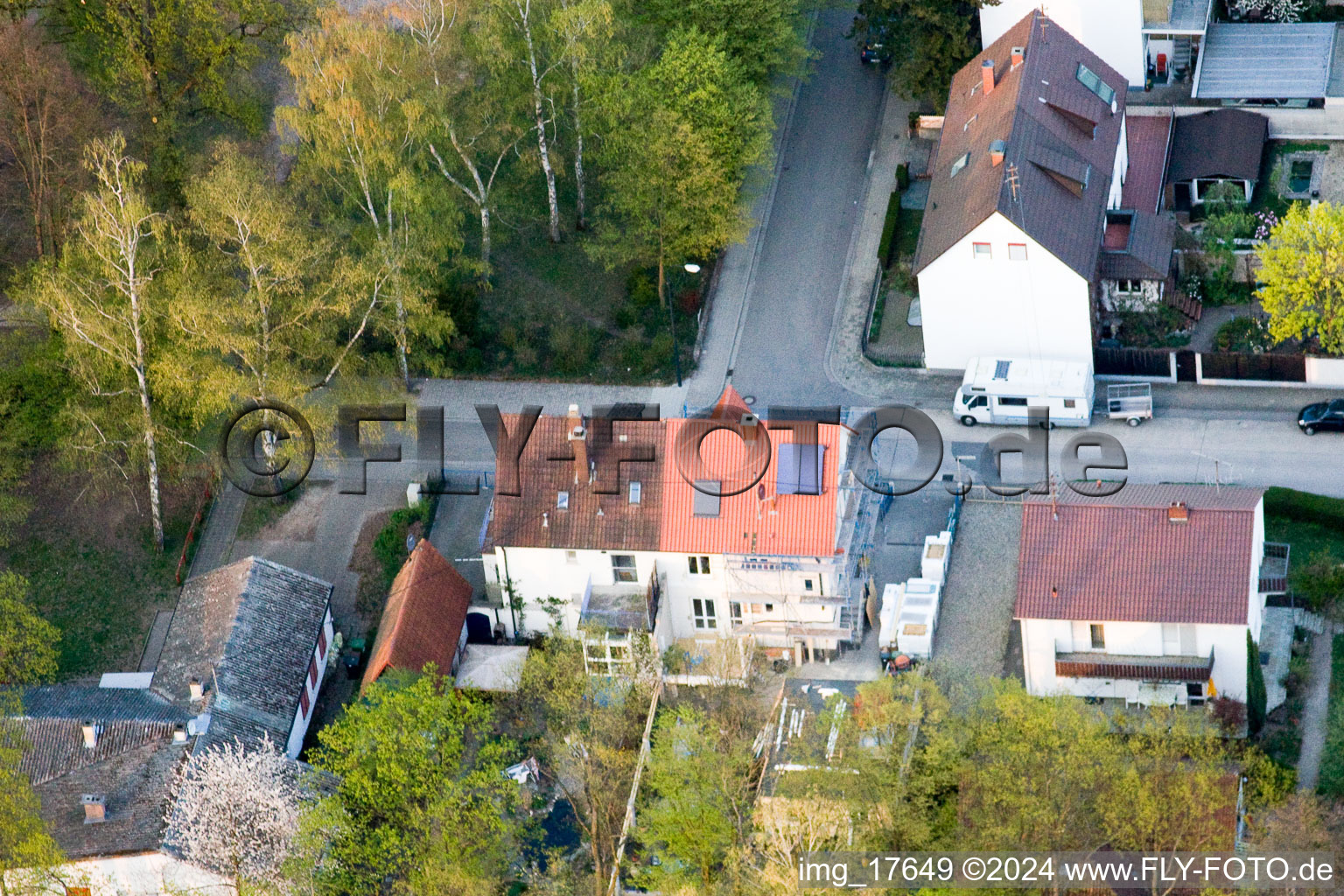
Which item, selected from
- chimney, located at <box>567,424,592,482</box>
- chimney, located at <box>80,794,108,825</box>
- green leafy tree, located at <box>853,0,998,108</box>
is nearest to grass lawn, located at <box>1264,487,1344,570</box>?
chimney, located at <box>567,424,592,482</box>

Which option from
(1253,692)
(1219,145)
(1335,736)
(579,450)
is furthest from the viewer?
(1219,145)

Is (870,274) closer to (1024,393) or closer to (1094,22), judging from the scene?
(1024,393)

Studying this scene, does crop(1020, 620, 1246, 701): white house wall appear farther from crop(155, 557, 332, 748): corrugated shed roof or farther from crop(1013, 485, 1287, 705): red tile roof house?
crop(155, 557, 332, 748): corrugated shed roof

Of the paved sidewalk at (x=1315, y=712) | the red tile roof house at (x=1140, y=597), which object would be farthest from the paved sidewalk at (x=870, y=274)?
the paved sidewalk at (x=1315, y=712)

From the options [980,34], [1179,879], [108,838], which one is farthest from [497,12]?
[1179,879]

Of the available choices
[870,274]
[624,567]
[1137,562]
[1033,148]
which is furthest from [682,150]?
[1137,562]
